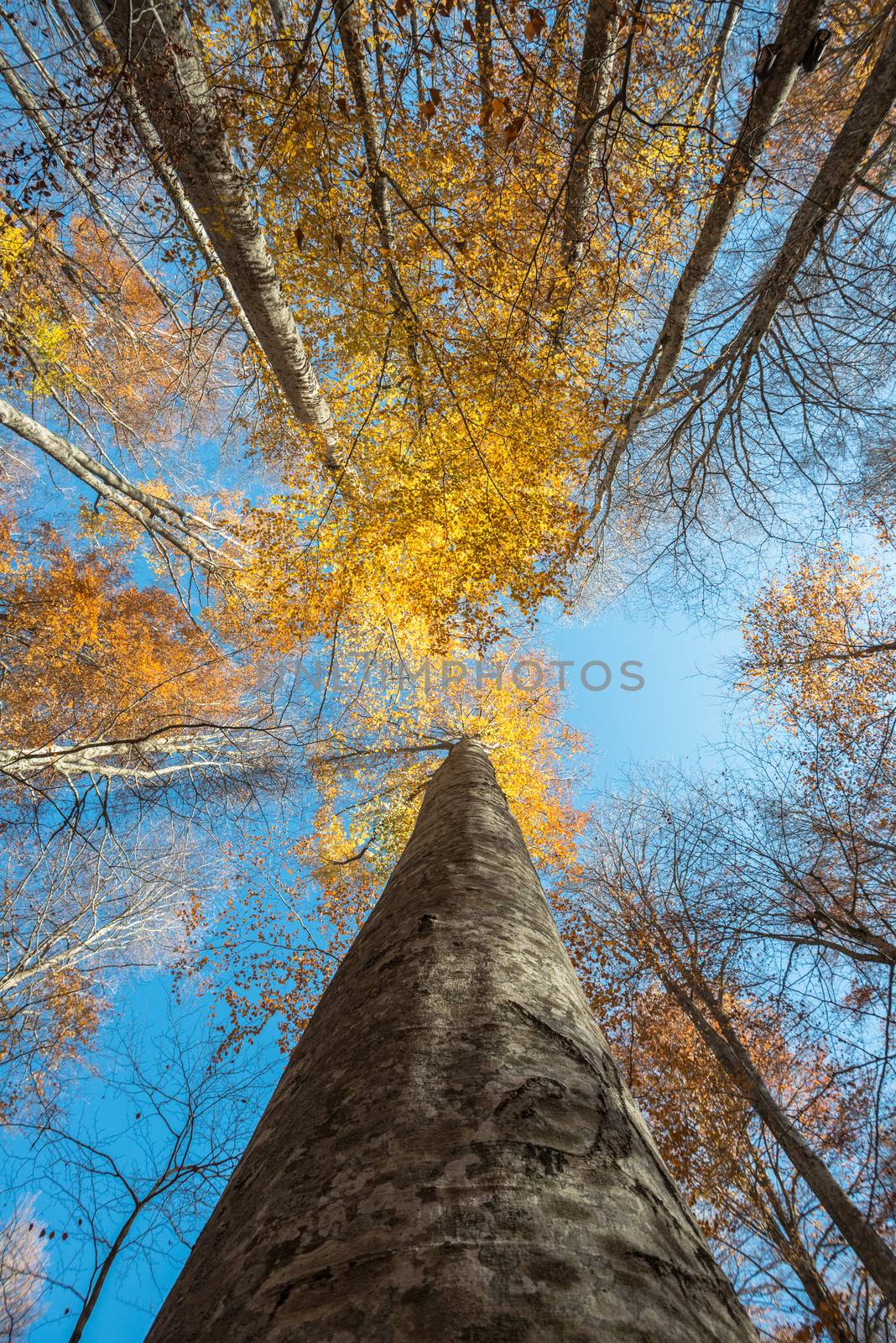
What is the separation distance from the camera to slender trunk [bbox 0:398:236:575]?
579 centimetres

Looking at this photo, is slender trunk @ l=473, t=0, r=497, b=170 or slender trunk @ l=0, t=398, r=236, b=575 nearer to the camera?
slender trunk @ l=473, t=0, r=497, b=170

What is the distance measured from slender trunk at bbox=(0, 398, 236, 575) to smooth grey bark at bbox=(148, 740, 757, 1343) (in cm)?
690

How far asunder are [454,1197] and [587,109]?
23.8 ft

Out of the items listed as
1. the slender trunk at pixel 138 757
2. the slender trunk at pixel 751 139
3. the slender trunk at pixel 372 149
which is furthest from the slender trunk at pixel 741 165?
the slender trunk at pixel 138 757

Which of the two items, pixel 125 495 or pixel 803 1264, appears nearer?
pixel 803 1264

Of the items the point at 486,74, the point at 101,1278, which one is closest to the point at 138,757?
the point at 101,1278

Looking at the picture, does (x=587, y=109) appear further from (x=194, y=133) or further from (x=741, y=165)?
(x=194, y=133)

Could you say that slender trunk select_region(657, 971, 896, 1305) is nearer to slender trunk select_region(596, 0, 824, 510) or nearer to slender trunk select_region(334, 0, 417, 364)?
slender trunk select_region(596, 0, 824, 510)

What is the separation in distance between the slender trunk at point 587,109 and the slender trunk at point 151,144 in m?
3.01

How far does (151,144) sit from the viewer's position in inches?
196

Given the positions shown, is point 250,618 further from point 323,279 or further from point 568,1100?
point 568,1100

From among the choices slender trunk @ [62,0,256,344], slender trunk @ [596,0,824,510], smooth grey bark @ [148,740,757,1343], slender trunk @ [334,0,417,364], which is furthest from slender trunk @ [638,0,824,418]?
smooth grey bark @ [148,740,757,1343]

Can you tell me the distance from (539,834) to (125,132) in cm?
1138

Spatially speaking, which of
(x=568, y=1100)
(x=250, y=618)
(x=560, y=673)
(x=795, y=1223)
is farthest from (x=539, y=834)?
(x=568, y=1100)
